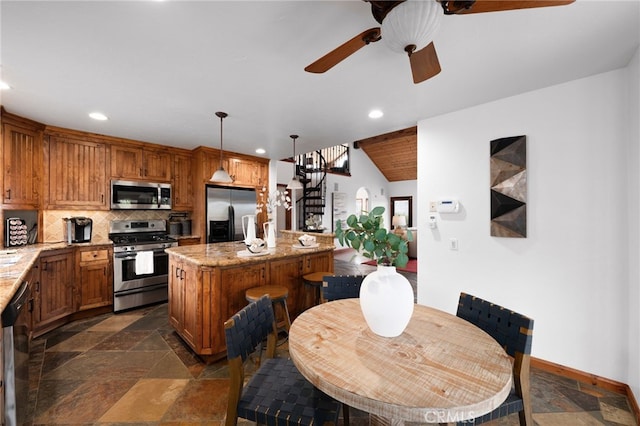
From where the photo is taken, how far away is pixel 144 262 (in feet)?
11.4

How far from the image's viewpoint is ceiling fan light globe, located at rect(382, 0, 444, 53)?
107cm

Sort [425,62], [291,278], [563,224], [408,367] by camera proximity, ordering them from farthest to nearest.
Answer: [291,278] < [563,224] < [425,62] < [408,367]

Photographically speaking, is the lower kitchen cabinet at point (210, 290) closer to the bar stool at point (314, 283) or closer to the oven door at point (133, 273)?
the bar stool at point (314, 283)

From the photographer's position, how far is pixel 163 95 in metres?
2.38

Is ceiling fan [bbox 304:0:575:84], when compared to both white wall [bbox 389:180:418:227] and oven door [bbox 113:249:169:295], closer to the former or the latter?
oven door [bbox 113:249:169:295]

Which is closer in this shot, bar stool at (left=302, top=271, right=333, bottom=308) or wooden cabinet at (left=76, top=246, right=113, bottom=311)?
bar stool at (left=302, top=271, right=333, bottom=308)

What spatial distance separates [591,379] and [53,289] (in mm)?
5233

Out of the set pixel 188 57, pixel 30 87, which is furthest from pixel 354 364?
pixel 30 87

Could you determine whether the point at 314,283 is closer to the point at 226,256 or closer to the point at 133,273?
the point at 226,256

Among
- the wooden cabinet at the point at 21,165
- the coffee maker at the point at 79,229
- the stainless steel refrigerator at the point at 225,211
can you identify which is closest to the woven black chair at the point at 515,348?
the stainless steel refrigerator at the point at 225,211

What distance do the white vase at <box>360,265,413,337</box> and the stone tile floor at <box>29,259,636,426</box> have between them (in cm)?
99

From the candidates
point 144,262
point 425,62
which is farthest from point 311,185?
point 425,62

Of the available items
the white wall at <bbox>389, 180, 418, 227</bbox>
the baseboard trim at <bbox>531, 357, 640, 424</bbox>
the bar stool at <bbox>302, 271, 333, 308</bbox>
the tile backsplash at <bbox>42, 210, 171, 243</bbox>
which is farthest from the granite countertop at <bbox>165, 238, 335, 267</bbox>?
the white wall at <bbox>389, 180, 418, 227</bbox>

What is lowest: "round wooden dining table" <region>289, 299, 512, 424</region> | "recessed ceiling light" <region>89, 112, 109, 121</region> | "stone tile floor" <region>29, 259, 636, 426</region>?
"stone tile floor" <region>29, 259, 636, 426</region>
